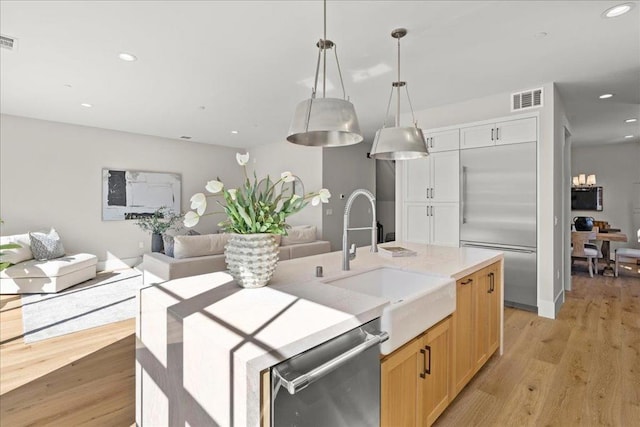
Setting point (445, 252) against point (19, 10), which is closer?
point (19, 10)

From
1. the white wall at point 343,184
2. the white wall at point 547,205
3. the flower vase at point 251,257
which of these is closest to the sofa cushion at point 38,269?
the white wall at point 343,184

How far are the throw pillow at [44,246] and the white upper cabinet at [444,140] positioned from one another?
5917 mm

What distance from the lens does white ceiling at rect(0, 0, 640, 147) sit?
7.68 ft

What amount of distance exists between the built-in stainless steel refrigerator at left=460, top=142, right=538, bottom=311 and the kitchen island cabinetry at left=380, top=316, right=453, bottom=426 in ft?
8.45

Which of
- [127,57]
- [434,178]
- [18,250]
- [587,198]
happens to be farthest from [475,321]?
[587,198]

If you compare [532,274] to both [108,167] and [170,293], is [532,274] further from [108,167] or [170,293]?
[108,167]

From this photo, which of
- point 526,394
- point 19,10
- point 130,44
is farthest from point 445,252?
point 19,10

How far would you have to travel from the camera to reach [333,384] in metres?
1.04

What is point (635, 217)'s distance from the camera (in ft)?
22.3

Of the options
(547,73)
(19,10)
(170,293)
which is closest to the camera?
(170,293)

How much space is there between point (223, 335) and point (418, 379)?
0.99m

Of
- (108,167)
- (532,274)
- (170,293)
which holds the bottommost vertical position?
(532,274)

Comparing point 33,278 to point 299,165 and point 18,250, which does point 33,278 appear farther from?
point 299,165

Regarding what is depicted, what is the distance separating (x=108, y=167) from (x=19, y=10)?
4.25m
